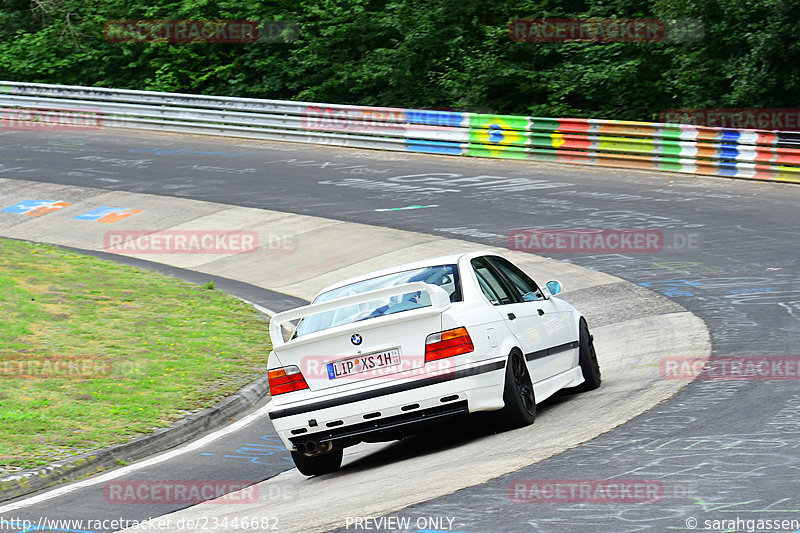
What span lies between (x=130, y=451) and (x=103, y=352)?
11.9 ft

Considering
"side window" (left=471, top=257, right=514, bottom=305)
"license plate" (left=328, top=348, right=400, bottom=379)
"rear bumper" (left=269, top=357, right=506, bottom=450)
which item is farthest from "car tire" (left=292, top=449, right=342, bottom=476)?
→ "side window" (left=471, top=257, right=514, bottom=305)

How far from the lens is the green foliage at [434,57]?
86.9 feet

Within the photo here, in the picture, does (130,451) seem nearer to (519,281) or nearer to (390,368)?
(390,368)

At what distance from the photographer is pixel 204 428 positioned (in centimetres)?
1057

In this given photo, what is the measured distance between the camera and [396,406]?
25.8ft

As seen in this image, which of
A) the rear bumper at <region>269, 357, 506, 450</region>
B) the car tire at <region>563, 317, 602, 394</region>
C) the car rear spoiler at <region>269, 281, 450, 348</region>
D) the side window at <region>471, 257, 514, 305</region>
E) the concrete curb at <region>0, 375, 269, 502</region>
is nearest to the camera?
the rear bumper at <region>269, 357, 506, 450</region>

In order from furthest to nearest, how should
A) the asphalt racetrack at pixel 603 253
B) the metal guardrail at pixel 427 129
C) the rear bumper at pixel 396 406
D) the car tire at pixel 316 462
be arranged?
the metal guardrail at pixel 427 129, the car tire at pixel 316 462, the rear bumper at pixel 396 406, the asphalt racetrack at pixel 603 253

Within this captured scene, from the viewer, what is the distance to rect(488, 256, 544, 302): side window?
9469mm

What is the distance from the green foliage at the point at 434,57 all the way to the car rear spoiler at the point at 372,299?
1953 cm

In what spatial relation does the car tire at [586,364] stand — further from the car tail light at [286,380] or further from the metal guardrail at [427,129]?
the metal guardrail at [427,129]

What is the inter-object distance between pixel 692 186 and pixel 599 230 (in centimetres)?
463

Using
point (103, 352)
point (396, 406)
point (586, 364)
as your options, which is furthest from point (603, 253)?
point (396, 406)

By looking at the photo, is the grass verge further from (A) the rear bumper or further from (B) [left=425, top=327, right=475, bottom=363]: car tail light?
(B) [left=425, top=327, right=475, bottom=363]: car tail light

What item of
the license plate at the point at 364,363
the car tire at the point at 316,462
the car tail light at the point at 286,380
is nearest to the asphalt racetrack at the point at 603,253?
the car tire at the point at 316,462
